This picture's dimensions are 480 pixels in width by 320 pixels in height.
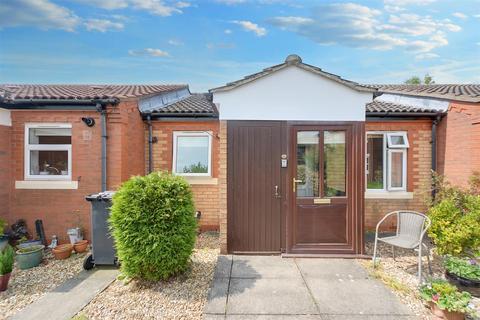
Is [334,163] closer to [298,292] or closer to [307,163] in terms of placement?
[307,163]

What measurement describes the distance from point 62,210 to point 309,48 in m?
10.2

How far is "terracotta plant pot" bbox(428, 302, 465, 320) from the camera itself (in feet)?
10.4

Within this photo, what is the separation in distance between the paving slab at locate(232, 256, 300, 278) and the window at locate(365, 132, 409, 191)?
4.02 metres

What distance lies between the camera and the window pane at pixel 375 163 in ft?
24.4

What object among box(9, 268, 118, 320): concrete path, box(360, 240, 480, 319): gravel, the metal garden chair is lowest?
box(9, 268, 118, 320): concrete path

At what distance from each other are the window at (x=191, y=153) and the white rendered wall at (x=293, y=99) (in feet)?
7.59

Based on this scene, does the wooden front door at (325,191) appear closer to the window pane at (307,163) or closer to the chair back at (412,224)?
the window pane at (307,163)

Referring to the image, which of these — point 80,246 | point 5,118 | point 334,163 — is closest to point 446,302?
point 334,163

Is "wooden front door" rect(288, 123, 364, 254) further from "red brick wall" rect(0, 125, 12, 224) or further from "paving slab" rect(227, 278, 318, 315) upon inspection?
"red brick wall" rect(0, 125, 12, 224)

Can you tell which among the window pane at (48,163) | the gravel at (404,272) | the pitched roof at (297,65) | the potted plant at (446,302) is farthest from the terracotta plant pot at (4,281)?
the potted plant at (446,302)

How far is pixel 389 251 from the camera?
5.87 meters

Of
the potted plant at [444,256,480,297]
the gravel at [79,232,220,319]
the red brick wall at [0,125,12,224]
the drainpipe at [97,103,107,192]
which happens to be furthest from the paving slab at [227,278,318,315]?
the red brick wall at [0,125,12,224]

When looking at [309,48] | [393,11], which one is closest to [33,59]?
[309,48]

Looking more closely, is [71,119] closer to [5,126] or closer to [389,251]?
[5,126]
